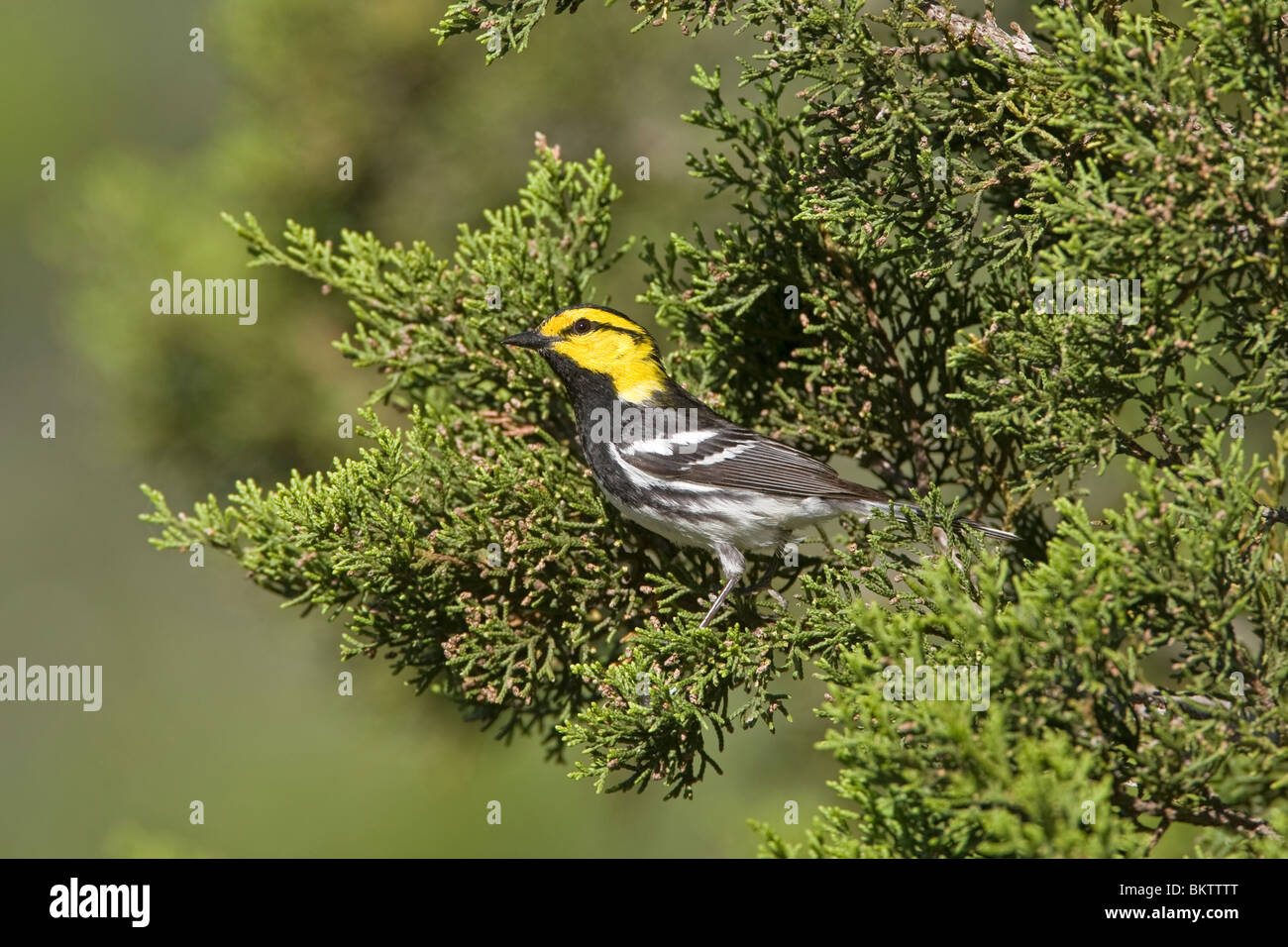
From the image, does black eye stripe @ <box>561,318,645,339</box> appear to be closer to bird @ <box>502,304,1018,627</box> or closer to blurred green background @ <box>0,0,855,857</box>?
bird @ <box>502,304,1018,627</box>

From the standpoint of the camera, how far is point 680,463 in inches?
144

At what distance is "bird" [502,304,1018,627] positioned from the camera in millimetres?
3371

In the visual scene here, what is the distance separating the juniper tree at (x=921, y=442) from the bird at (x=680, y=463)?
0.12 meters

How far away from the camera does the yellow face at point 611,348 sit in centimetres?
353

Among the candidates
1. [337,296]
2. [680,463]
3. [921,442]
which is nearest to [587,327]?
[680,463]

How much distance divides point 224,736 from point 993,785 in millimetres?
8388

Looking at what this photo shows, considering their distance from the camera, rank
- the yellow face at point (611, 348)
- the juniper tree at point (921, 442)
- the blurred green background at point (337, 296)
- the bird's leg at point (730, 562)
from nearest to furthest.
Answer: the juniper tree at point (921, 442) → the bird's leg at point (730, 562) → the yellow face at point (611, 348) → the blurred green background at point (337, 296)

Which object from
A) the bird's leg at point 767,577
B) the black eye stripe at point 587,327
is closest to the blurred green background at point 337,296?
the bird's leg at point 767,577

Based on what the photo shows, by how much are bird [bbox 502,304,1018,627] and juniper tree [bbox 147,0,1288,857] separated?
0.12 metres

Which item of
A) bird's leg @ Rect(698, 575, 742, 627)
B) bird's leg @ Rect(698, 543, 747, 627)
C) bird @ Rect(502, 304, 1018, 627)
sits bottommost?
bird's leg @ Rect(698, 575, 742, 627)

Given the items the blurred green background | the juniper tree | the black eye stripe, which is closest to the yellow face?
the black eye stripe

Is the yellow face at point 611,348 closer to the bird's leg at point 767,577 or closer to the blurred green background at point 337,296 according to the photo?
the bird's leg at point 767,577
